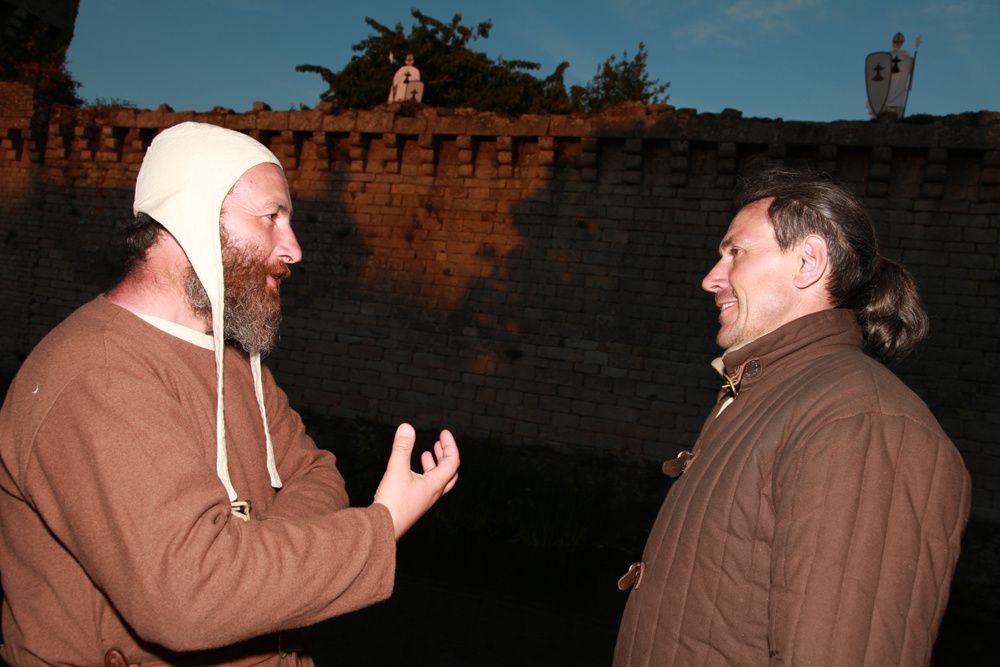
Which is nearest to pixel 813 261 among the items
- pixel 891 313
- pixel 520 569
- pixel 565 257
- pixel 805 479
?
pixel 891 313

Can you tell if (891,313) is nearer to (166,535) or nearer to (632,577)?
(632,577)

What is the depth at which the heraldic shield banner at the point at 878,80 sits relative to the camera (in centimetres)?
840

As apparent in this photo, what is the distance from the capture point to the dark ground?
18.1 feet

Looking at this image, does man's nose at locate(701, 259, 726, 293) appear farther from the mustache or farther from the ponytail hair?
the mustache

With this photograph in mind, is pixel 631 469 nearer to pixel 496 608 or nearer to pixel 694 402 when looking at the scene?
pixel 694 402

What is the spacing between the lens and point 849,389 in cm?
145

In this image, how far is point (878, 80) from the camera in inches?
332

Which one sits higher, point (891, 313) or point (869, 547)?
point (891, 313)

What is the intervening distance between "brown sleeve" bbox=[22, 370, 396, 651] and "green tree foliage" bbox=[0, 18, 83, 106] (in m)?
12.6

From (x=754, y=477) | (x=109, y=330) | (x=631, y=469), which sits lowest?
(x=631, y=469)

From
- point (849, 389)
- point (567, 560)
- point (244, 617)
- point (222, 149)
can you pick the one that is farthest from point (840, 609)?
point (567, 560)

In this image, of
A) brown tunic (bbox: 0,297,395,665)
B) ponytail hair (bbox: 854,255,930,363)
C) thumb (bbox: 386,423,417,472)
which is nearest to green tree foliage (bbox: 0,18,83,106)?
brown tunic (bbox: 0,297,395,665)

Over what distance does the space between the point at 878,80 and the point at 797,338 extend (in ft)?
27.2

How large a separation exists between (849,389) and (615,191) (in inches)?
286
